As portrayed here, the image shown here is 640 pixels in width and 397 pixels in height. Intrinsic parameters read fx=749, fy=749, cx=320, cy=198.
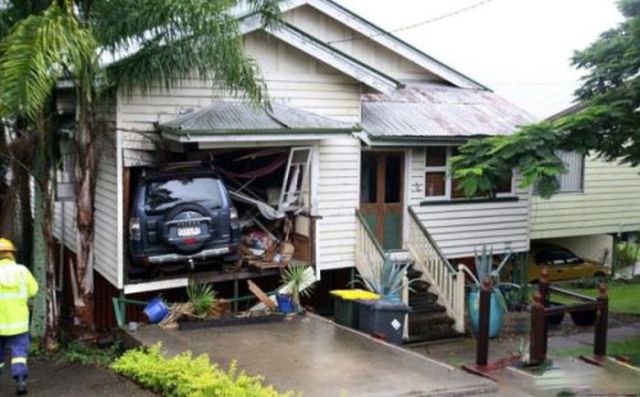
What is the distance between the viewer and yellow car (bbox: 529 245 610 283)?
21016mm

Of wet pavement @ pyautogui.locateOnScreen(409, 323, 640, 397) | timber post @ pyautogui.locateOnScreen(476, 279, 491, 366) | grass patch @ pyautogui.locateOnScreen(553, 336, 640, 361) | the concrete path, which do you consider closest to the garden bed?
the concrete path

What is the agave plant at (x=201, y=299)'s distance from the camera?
12148mm

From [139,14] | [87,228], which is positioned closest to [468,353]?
→ [87,228]

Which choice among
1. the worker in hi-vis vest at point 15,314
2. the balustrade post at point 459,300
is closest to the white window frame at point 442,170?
the balustrade post at point 459,300

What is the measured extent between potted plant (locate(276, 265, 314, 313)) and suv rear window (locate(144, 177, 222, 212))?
1.90m

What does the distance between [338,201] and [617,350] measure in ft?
19.7

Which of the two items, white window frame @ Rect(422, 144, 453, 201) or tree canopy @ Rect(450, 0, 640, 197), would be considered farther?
white window frame @ Rect(422, 144, 453, 201)

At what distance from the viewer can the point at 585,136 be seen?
1304 centimetres

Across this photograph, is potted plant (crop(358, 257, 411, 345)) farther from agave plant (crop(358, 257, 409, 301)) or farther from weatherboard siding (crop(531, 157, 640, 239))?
weatherboard siding (crop(531, 157, 640, 239))

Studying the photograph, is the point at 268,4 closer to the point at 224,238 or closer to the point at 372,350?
the point at 224,238

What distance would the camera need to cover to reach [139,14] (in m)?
10.6

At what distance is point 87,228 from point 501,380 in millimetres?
6709

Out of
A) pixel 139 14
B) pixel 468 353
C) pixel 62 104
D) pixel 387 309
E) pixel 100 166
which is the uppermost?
pixel 139 14

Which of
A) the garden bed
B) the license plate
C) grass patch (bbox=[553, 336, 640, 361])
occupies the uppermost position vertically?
the license plate
